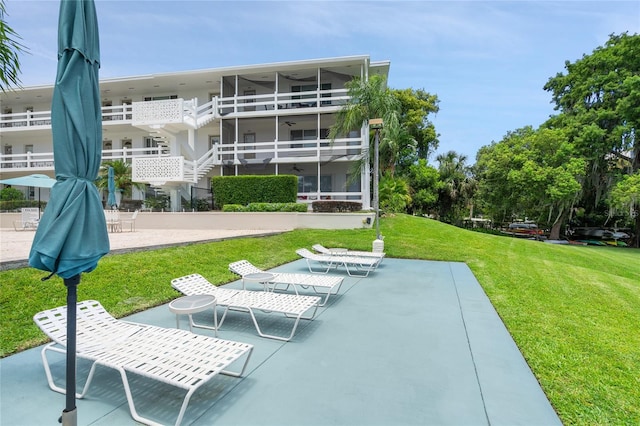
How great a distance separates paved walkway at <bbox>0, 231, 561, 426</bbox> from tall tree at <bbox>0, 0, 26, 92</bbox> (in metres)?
4.40

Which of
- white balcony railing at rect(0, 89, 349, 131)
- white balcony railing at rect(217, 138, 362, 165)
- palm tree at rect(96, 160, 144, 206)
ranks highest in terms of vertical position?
white balcony railing at rect(0, 89, 349, 131)

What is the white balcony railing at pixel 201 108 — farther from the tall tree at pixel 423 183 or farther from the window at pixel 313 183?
the tall tree at pixel 423 183

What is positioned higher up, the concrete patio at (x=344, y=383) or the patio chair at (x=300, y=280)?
the patio chair at (x=300, y=280)

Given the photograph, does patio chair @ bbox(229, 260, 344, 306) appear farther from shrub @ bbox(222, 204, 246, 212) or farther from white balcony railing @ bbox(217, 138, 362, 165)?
white balcony railing @ bbox(217, 138, 362, 165)

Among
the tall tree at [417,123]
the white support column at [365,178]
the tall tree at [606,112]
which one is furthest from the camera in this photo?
the tall tree at [417,123]

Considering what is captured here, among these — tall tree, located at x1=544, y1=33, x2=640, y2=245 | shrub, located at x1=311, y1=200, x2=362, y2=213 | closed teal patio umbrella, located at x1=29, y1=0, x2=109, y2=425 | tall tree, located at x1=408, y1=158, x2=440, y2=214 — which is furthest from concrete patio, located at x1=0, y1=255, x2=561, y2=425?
tall tree, located at x1=544, y1=33, x2=640, y2=245

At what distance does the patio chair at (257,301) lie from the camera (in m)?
4.53

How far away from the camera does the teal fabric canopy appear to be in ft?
7.23

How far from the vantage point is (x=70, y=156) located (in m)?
2.23

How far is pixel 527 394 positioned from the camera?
323 centimetres

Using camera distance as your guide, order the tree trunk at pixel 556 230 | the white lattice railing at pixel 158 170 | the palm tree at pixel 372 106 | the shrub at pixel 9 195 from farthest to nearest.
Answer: the tree trunk at pixel 556 230, the shrub at pixel 9 195, the white lattice railing at pixel 158 170, the palm tree at pixel 372 106

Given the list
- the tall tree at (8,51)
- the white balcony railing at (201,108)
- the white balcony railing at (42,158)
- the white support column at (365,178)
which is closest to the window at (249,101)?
the white balcony railing at (201,108)

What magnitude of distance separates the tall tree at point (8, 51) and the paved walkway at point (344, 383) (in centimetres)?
440

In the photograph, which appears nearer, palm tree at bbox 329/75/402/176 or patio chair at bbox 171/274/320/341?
patio chair at bbox 171/274/320/341
